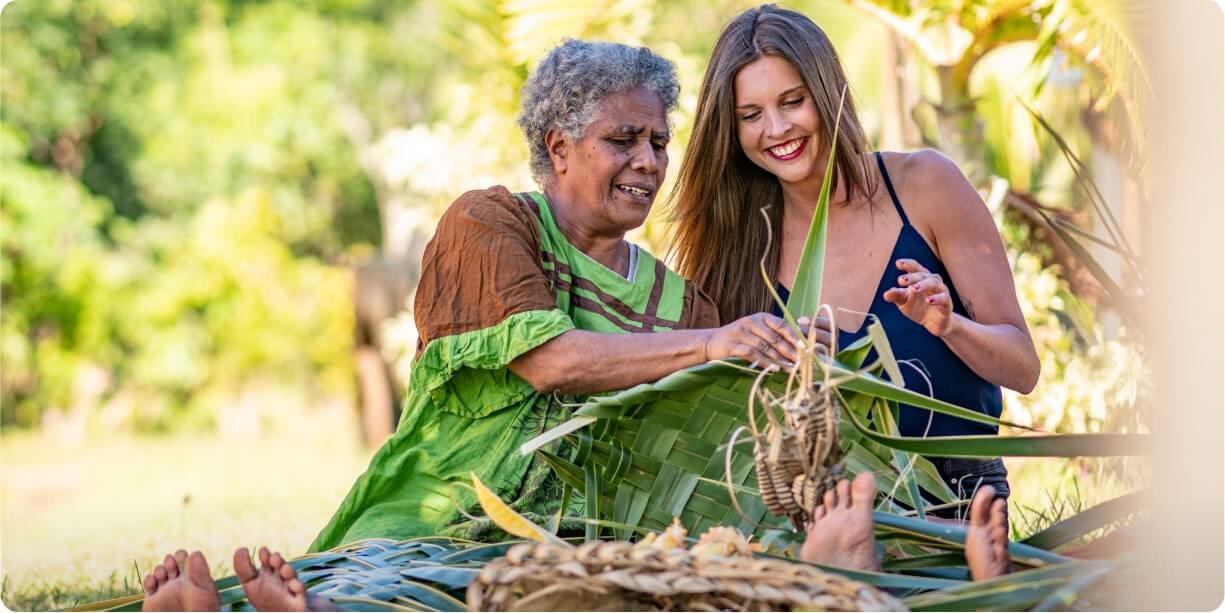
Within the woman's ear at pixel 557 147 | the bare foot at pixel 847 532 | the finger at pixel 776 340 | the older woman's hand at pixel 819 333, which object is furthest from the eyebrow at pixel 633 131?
the bare foot at pixel 847 532

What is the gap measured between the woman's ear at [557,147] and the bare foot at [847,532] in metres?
1.37

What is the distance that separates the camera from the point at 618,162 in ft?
10.2

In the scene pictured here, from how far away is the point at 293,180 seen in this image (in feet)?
54.5

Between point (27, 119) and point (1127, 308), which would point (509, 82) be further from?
point (27, 119)

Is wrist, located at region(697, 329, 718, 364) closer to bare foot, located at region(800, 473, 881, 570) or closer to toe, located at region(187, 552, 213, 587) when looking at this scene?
bare foot, located at region(800, 473, 881, 570)

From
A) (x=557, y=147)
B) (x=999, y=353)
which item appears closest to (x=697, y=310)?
(x=557, y=147)

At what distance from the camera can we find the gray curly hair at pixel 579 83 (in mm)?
3088

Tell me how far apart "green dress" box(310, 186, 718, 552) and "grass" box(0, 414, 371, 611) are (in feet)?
2.93

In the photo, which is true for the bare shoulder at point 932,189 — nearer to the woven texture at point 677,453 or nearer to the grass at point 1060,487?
the grass at point 1060,487

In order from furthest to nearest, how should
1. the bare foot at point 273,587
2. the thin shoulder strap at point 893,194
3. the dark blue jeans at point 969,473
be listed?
the thin shoulder strap at point 893,194 < the dark blue jeans at point 969,473 < the bare foot at point 273,587

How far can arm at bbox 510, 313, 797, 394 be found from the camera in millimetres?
2633

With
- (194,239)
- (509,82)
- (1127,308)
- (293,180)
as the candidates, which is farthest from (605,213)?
(293,180)

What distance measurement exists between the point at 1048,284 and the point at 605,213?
3691 mm

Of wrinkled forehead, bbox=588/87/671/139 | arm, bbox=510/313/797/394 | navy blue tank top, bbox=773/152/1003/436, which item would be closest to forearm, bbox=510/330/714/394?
arm, bbox=510/313/797/394
